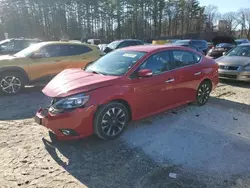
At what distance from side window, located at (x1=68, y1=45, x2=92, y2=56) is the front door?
4.28 meters

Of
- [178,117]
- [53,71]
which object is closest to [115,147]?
[178,117]

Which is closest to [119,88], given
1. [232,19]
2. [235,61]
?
[235,61]

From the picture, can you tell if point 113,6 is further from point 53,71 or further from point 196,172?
point 196,172

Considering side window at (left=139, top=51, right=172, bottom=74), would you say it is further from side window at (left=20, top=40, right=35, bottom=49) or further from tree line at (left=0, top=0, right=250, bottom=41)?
tree line at (left=0, top=0, right=250, bottom=41)

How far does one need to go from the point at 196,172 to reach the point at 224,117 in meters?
2.44

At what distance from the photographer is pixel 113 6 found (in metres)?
47.6

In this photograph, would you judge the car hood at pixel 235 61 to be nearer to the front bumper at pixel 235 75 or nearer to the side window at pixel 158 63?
the front bumper at pixel 235 75

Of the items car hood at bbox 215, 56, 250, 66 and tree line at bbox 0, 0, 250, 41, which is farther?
tree line at bbox 0, 0, 250, 41

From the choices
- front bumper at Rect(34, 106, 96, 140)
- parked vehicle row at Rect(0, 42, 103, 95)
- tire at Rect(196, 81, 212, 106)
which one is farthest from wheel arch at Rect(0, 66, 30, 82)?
tire at Rect(196, 81, 212, 106)

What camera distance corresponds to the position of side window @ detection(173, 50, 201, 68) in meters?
5.15

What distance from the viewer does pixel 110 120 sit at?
404 cm

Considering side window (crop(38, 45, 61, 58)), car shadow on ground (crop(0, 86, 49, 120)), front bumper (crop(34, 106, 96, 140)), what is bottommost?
car shadow on ground (crop(0, 86, 49, 120))

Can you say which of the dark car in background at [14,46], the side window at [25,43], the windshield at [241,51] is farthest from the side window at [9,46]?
the windshield at [241,51]

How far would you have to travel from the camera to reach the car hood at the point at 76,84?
3.78 m
